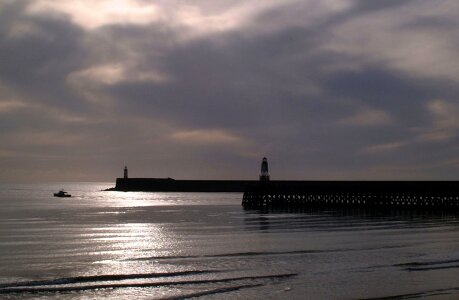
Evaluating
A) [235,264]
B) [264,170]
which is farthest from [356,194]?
[235,264]

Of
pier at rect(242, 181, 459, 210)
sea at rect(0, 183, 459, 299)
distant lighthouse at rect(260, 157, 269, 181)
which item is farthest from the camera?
distant lighthouse at rect(260, 157, 269, 181)

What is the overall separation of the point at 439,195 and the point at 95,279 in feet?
134

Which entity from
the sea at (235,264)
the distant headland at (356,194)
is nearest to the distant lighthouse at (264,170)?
the distant headland at (356,194)

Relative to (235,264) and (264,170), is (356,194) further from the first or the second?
(235,264)

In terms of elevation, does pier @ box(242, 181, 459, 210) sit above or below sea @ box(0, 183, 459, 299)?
above

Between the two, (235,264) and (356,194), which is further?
(356,194)

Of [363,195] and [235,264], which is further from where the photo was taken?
[363,195]

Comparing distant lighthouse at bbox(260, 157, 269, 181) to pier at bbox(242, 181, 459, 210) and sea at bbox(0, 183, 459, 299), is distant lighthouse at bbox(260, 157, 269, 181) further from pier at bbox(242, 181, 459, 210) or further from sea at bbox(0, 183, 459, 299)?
sea at bbox(0, 183, 459, 299)

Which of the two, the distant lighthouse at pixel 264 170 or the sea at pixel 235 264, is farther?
the distant lighthouse at pixel 264 170

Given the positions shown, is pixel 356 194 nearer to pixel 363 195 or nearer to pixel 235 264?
pixel 363 195

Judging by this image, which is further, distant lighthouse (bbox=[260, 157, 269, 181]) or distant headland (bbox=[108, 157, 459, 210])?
distant lighthouse (bbox=[260, 157, 269, 181])

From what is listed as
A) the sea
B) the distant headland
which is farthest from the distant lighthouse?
the sea

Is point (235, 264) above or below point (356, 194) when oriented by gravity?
below

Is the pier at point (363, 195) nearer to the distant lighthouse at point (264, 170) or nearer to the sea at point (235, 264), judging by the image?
the distant lighthouse at point (264, 170)
